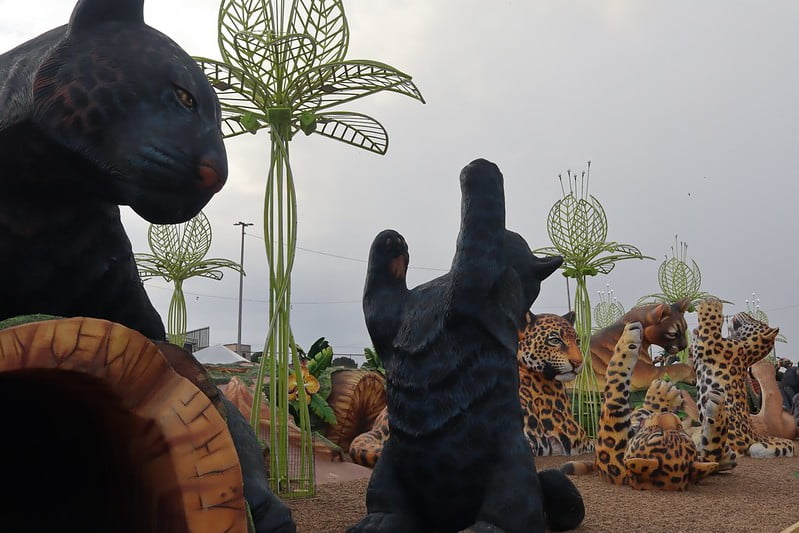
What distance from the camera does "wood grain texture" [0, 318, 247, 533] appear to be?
85 cm

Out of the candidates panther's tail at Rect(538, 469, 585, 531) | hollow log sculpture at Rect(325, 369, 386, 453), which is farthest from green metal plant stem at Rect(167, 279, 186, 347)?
panther's tail at Rect(538, 469, 585, 531)

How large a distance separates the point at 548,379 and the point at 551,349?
1.14ft

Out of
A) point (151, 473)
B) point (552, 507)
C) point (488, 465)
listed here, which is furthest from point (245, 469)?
point (552, 507)

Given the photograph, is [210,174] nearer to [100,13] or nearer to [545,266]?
[100,13]

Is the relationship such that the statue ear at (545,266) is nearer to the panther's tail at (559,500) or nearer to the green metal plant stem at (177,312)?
the panther's tail at (559,500)

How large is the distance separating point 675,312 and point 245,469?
8.13m

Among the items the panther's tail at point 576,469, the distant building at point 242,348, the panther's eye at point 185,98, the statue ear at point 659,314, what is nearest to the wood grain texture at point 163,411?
the panther's eye at point 185,98

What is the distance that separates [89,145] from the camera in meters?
1.35

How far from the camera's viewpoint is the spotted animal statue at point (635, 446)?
14.0 feet

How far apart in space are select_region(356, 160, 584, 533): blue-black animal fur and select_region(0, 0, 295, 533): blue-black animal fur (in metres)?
0.74

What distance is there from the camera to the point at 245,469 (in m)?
1.51

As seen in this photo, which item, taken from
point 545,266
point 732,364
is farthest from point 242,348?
point 545,266

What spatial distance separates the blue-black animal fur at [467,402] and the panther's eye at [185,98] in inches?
39.2

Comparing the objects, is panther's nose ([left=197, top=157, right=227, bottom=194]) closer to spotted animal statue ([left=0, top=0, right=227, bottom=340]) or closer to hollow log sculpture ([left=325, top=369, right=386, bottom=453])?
spotted animal statue ([left=0, top=0, right=227, bottom=340])
